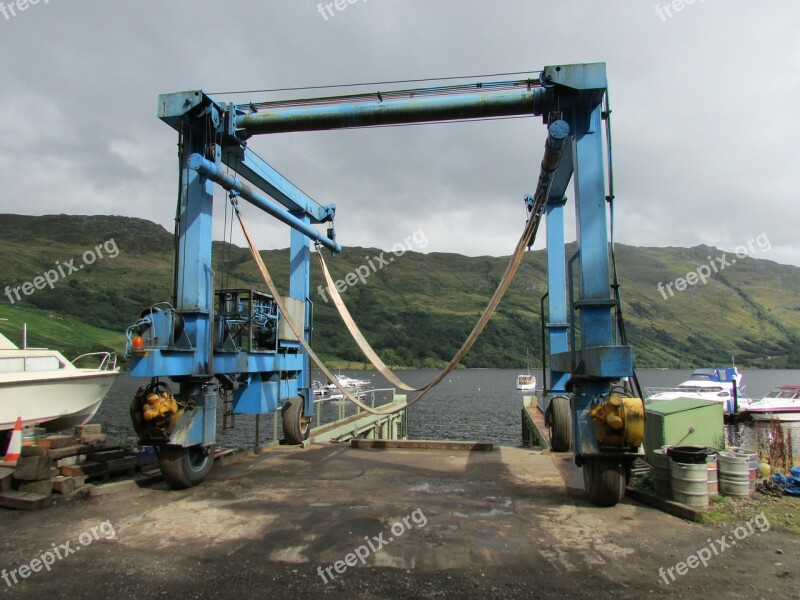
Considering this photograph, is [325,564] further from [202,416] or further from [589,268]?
[589,268]

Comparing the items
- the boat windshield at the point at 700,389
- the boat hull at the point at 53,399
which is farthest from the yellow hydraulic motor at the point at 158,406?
the boat windshield at the point at 700,389

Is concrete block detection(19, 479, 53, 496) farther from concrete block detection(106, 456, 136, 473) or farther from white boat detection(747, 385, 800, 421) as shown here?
white boat detection(747, 385, 800, 421)

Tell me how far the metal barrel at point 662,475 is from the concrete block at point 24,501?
334 inches

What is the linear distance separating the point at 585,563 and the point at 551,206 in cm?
911

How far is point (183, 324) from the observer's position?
865 cm

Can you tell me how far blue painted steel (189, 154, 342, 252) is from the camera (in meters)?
8.02

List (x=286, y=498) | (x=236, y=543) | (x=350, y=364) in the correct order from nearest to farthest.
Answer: (x=236, y=543) → (x=286, y=498) → (x=350, y=364)

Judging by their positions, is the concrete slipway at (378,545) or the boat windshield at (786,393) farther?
the boat windshield at (786,393)

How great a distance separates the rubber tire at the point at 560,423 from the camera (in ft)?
37.5

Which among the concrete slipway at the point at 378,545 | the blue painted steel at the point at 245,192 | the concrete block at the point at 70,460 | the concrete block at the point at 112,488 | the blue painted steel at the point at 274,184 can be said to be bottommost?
the concrete slipway at the point at 378,545

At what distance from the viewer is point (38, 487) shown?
25.1 feet

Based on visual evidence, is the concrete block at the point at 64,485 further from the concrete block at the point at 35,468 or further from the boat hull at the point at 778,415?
the boat hull at the point at 778,415

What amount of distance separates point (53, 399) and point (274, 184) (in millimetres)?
9788

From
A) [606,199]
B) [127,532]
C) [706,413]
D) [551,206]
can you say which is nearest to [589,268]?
[606,199]
